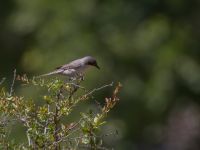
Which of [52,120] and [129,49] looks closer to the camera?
[52,120]

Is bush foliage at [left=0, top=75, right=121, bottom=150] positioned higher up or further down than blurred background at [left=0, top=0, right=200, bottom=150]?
further down

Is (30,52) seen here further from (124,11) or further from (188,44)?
(188,44)

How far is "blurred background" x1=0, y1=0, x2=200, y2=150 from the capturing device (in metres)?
14.6

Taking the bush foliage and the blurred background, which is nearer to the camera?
the bush foliage

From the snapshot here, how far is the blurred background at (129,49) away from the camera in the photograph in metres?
14.6

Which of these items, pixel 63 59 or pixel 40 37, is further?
pixel 40 37

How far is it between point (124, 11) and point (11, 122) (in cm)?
1087

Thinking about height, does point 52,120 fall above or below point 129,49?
below

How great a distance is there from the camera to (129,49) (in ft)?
48.3

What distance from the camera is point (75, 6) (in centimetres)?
1537

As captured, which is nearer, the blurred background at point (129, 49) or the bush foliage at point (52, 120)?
the bush foliage at point (52, 120)

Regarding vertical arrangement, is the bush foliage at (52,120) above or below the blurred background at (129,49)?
below

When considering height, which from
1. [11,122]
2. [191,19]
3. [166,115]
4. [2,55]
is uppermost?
[2,55]

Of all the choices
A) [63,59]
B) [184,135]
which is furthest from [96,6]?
[184,135]
